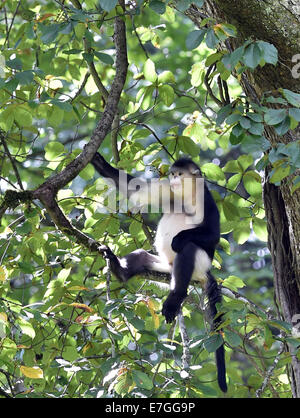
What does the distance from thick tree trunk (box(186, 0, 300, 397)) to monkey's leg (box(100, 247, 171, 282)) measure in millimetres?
895

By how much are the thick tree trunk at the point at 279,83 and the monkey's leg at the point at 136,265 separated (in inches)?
35.2

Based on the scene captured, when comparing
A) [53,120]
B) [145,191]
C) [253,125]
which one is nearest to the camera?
[253,125]

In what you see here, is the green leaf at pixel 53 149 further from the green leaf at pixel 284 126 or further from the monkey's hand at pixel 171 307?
the green leaf at pixel 284 126

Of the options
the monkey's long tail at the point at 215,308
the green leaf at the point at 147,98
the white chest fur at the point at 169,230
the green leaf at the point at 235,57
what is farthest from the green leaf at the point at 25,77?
the white chest fur at the point at 169,230

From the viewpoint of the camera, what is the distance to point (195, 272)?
162 inches

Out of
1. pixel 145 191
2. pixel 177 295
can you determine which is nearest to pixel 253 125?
pixel 177 295

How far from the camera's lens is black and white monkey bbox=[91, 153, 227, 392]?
3914 millimetres

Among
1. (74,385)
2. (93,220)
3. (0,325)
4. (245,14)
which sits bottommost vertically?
(74,385)

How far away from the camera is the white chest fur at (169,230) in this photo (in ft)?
14.6

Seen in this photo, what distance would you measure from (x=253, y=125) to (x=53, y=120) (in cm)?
136

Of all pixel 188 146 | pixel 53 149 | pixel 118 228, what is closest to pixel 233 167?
pixel 188 146

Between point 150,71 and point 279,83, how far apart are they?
0.78 m

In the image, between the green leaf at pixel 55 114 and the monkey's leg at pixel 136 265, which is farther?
the monkey's leg at pixel 136 265
